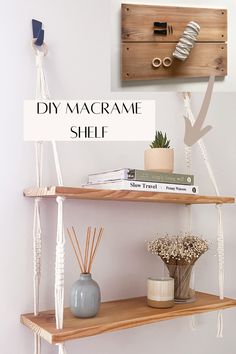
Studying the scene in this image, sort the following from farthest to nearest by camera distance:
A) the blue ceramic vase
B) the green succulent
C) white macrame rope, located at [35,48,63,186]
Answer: the green succulent → white macrame rope, located at [35,48,63,186] → the blue ceramic vase

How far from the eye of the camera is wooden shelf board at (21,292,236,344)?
956 mm

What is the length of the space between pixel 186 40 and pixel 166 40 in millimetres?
66

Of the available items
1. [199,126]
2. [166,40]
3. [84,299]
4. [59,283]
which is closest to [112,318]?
[84,299]

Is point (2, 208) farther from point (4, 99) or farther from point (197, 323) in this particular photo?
point (197, 323)

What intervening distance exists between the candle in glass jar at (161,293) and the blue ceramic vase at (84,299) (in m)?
0.20

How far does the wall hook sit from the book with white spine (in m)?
0.41

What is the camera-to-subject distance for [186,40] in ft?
4.60

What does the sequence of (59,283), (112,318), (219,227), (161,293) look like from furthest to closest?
(219,227) → (161,293) → (112,318) → (59,283)

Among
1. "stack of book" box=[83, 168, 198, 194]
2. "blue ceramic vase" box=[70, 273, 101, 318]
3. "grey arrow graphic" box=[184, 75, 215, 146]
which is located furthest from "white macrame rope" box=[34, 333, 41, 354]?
"grey arrow graphic" box=[184, 75, 215, 146]

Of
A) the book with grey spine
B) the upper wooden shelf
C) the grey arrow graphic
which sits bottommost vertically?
the upper wooden shelf

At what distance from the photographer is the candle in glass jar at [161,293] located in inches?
46.9

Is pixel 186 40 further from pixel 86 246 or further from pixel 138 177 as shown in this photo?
pixel 86 246

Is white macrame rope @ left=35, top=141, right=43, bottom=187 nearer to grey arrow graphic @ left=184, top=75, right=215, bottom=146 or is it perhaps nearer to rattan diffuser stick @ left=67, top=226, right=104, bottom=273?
rattan diffuser stick @ left=67, top=226, right=104, bottom=273

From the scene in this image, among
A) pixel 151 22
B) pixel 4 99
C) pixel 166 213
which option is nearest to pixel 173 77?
pixel 151 22
